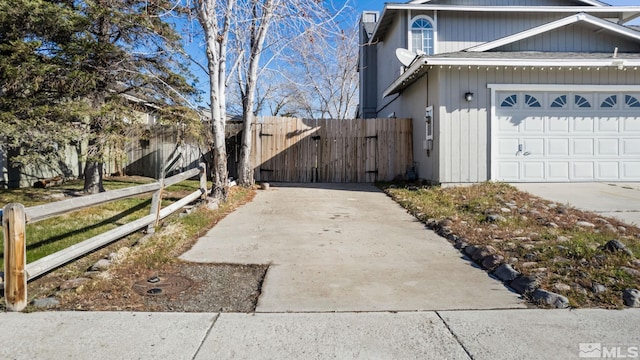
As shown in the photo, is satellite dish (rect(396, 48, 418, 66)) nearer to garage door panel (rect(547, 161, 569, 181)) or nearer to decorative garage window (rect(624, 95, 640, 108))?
garage door panel (rect(547, 161, 569, 181))

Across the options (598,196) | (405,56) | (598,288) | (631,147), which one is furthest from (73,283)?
(631,147)

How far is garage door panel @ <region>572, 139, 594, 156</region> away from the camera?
10641 millimetres

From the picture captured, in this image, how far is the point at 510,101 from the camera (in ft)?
34.7

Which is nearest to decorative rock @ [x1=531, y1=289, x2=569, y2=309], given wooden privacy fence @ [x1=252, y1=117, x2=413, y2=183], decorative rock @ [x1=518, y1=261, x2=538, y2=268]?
decorative rock @ [x1=518, y1=261, x2=538, y2=268]

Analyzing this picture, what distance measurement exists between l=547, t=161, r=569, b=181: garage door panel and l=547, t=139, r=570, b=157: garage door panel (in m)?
0.23

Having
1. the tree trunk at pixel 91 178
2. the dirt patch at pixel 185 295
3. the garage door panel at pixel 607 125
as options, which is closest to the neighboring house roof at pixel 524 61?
the garage door panel at pixel 607 125

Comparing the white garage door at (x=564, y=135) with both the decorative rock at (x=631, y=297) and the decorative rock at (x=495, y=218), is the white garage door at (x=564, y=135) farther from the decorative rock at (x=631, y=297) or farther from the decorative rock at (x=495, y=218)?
the decorative rock at (x=631, y=297)

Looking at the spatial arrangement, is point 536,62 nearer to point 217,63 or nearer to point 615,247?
point 615,247

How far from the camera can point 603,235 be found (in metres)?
5.69

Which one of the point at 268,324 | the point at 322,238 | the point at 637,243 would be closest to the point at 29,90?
the point at 322,238

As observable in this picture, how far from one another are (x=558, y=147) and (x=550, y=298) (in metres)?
8.28

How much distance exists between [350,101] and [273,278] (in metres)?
31.3

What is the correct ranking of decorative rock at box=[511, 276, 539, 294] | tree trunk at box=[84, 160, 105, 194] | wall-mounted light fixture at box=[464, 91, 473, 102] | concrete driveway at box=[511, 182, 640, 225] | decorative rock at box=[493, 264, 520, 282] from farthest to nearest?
wall-mounted light fixture at box=[464, 91, 473, 102] < tree trunk at box=[84, 160, 105, 194] < concrete driveway at box=[511, 182, 640, 225] < decorative rock at box=[493, 264, 520, 282] < decorative rock at box=[511, 276, 539, 294]

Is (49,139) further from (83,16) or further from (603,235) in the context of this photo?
(603,235)
